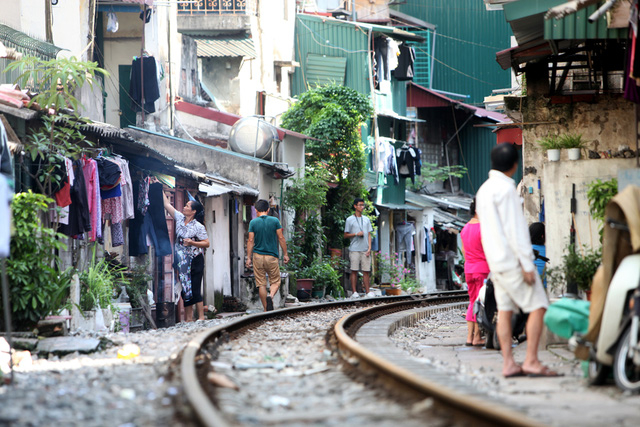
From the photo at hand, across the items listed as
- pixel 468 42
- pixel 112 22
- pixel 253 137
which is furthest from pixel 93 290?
pixel 468 42

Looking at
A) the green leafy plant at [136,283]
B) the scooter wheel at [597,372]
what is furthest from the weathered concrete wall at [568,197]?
the green leafy plant at [136,283]

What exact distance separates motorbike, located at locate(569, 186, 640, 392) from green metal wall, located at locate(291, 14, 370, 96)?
91.7 feet

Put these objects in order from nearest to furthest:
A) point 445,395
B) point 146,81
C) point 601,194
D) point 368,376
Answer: point 445,395 → point 368,376 → point 601,194 → point 146,81

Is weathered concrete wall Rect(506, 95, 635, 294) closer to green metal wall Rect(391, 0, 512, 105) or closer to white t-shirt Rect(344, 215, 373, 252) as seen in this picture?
white t-shirt Rect(344, 215, 373, 252)

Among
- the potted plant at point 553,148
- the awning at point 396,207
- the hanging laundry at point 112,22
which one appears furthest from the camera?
the awning at point 396,207

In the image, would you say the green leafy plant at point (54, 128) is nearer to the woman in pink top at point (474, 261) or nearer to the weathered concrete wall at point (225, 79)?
the woman in pink top at point (474, 261)

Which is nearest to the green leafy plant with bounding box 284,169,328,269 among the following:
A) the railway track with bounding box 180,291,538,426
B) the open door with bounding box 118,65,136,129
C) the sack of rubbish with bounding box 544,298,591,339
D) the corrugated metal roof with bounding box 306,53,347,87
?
the open door with bounding box 118,65,136,129

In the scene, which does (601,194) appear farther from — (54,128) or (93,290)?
(54,128)

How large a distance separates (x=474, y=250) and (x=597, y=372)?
3.61 meters

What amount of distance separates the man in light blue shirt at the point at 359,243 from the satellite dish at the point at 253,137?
2671 millimetres

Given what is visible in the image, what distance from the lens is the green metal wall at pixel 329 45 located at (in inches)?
1330

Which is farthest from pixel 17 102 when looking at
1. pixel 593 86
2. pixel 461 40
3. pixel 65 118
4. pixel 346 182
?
pixel 461 40

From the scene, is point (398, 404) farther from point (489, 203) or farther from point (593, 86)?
point (593, 86)

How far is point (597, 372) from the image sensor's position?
6219 millimetres
